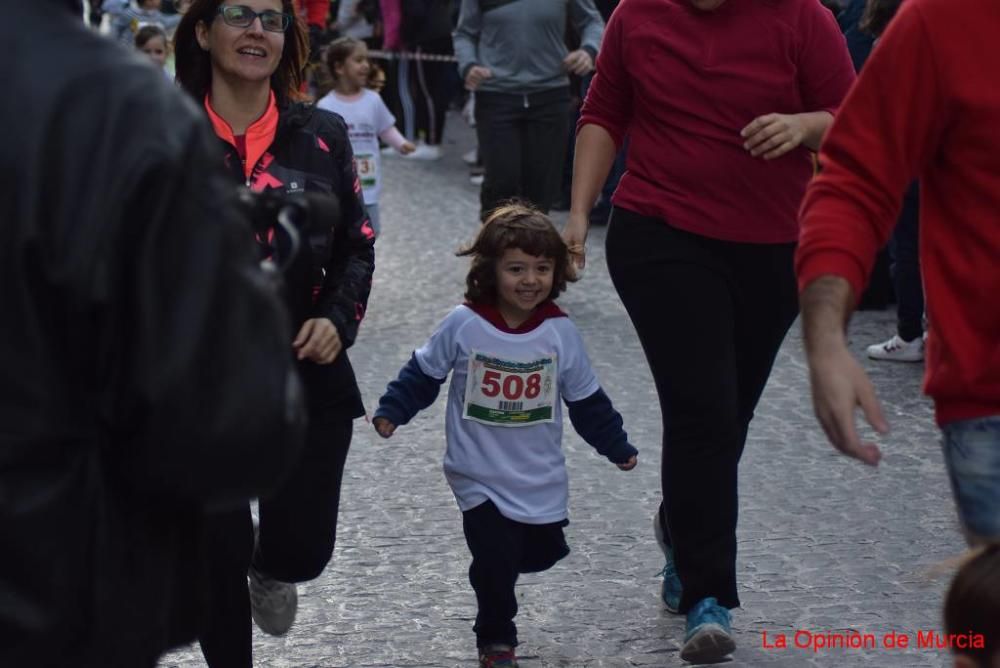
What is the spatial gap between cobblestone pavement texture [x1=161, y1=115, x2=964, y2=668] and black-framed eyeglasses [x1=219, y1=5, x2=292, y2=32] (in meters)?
1.23

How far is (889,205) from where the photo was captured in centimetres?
308

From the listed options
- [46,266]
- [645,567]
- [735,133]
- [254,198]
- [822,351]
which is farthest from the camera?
[645,567]

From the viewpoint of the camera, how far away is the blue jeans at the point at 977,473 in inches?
115

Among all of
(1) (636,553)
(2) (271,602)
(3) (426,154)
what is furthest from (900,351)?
(3) (426,154)

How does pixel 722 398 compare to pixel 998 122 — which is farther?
pixel 722 398

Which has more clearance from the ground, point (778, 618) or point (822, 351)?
point (822, 351)

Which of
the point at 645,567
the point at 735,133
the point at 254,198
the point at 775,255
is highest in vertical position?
the point at 254,198

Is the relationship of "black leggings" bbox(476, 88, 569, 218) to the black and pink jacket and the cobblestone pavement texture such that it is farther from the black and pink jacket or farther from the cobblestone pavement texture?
the black and pink jacket

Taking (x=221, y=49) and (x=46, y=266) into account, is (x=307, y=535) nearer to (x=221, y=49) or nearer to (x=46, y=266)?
(x=221, y=49)

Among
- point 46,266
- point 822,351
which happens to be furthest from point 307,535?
point 46,266

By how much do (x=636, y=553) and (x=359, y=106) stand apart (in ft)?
17.0

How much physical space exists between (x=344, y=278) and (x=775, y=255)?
1101 millimetres

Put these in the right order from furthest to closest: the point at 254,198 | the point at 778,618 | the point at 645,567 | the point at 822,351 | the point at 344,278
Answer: the point at 645,567
the point at 778,618
the point at 344,278
the point at 822,351
the point at 254,198

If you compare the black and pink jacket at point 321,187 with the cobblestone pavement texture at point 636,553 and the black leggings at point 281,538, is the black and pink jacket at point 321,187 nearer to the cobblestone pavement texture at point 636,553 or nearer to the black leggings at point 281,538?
the black leggings at point 281,538
